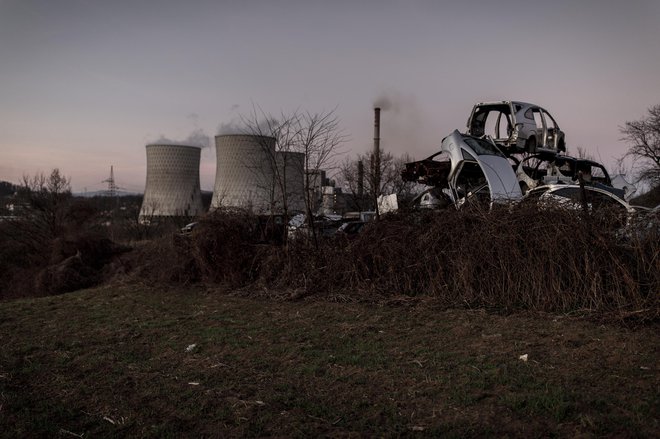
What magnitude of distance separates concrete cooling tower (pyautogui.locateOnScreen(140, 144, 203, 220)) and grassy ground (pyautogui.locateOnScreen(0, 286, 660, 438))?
2926 cm

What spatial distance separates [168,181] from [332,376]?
1308 inches

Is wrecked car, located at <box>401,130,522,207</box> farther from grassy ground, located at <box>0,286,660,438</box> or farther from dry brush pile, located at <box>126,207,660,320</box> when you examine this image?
grassy ground, located at <box>0,286,660,438</box>

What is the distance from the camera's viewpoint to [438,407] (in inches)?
139

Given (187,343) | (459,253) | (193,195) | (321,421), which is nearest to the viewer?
(321,421)

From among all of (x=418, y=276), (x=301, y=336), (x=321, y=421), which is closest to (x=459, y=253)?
(x=418, y=276)

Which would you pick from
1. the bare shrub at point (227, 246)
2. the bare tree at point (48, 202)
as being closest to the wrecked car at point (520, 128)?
the bare shrub at point (227, 246)

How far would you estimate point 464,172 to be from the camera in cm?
1010

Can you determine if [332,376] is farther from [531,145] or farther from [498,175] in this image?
[531,145]

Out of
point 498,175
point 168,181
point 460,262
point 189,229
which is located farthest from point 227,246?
point 168,181

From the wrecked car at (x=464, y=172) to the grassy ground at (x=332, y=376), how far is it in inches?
147

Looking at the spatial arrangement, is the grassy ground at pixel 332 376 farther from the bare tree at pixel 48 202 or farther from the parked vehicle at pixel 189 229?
the bare tree at pixel 48 202

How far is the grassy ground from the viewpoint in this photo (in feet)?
10.9

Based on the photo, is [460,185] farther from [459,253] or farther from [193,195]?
[193,195]

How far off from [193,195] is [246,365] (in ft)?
109
